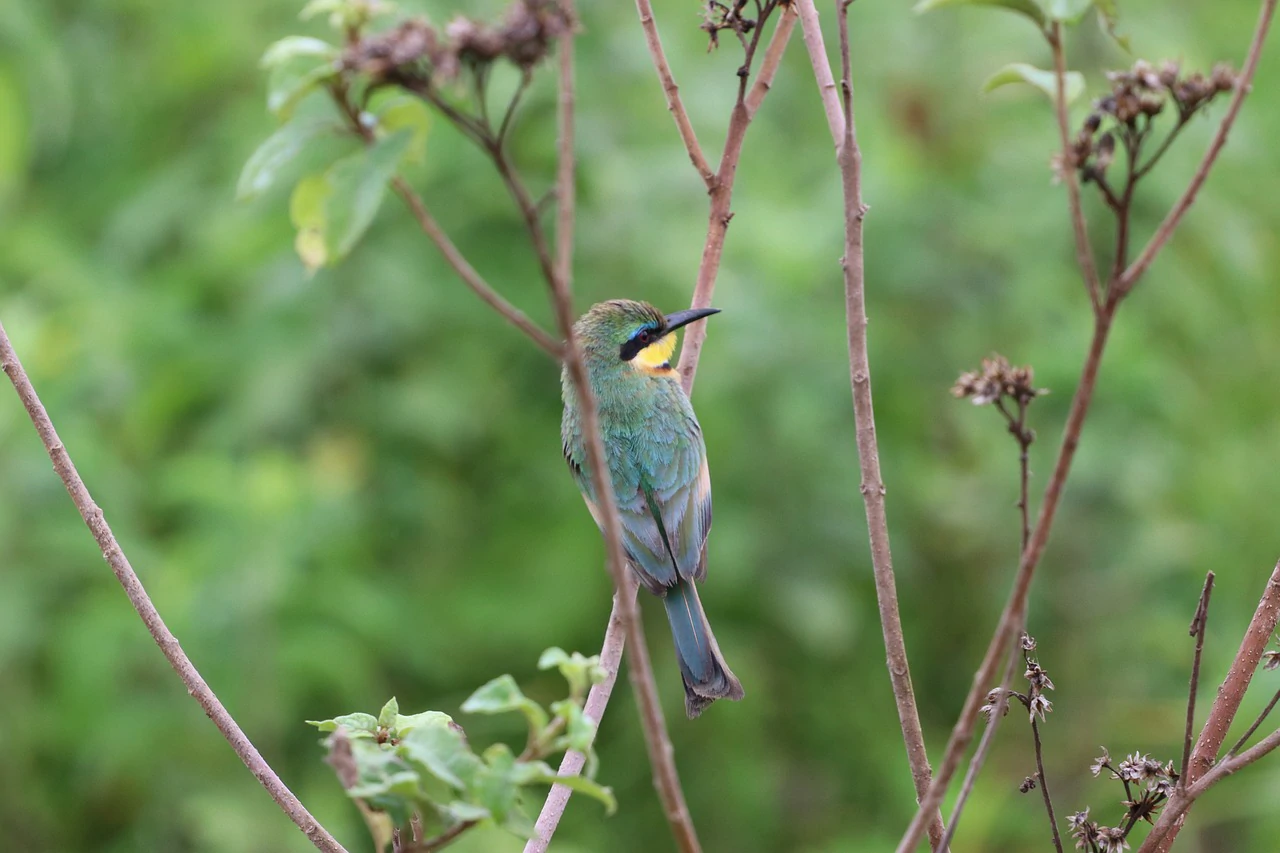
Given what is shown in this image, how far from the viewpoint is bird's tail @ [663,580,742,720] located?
310cm

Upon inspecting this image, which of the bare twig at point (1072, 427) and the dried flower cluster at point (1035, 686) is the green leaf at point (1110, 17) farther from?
the dried flower cluster at point (1035, 686)

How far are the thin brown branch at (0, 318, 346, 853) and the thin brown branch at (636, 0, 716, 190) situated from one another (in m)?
1.12

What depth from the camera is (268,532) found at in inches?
169

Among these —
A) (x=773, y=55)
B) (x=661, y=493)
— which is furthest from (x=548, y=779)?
(x=661, y=493)

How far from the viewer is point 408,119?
4.72 feet

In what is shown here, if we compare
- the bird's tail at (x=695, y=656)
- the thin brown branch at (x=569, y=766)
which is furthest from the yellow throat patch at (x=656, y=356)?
the thin brown branch at (x=569, y=766)

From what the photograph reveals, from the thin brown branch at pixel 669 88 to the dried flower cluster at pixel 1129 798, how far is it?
1.19 m

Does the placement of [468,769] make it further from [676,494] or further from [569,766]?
[676,494]

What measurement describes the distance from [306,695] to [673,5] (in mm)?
3377

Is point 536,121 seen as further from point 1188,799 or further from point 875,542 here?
point 1188,799

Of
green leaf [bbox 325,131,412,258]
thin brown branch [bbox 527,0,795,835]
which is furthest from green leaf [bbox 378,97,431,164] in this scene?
thin brown branch [bbox 527,0,795,835]

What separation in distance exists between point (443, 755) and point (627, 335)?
2.58m

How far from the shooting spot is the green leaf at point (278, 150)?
146 cm

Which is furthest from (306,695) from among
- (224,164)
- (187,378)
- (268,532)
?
(224,164)
